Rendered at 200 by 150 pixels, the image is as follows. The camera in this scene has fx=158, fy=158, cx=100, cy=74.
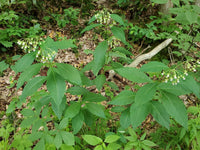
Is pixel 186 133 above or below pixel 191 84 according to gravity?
below

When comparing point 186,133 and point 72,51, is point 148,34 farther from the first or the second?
point 186,133

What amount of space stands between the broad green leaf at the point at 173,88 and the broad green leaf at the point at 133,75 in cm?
17

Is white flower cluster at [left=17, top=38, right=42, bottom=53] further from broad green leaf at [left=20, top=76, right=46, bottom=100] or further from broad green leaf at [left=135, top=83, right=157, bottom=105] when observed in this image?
broad green leaf at [left=135, top=83, right=157, bottom=105]

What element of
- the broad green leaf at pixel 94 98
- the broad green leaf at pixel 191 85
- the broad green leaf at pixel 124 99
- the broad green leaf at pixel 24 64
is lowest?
the broad green leaf at pixel 94 98

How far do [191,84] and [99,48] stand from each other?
107 centimetres

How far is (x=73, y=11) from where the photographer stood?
17.7 feet

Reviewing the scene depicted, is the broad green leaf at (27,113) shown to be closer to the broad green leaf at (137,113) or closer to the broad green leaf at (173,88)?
the broad green leaf at (137,113)

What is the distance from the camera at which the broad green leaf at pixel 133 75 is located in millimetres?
1519

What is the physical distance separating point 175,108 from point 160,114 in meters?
0.25

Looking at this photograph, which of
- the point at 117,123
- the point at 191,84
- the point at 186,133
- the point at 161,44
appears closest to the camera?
the point at 191,84

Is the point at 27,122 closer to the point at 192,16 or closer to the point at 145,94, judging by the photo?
the point at 145,94

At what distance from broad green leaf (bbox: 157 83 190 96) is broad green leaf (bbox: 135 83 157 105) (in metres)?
0.10

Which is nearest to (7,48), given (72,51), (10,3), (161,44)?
(10,3)

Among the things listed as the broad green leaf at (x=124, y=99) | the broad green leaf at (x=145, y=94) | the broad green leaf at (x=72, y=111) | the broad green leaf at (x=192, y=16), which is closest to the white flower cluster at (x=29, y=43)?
the broad green leaf at (x=72, y=111)
